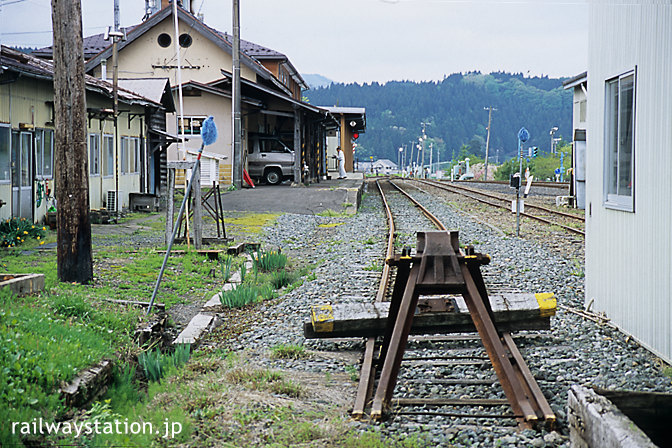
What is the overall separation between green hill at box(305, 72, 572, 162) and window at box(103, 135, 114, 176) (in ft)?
466

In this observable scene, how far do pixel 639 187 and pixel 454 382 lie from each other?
2.56 meters

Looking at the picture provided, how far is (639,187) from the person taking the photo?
629 cm

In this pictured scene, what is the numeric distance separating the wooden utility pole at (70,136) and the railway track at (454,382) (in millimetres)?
4459

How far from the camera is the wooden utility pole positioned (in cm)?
850

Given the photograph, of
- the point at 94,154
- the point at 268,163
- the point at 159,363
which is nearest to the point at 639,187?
the point at 159,363

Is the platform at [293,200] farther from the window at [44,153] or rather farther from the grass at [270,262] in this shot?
the grass at [270,262]

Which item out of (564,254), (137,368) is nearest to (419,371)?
(137,368)

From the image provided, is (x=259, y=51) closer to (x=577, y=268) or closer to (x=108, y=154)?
(x=108, y=154)

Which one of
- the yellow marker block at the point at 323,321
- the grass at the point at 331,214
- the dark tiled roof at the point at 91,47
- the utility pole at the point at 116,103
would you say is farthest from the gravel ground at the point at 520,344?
the dark tiled roof at the point at 91,47

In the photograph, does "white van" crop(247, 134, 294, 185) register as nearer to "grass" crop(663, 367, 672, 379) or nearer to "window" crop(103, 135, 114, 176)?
"window" crop(103, 135, 114, 176)

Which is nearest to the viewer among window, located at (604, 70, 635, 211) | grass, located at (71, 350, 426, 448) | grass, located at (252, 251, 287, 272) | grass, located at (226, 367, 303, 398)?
grass, located at (71, 350, 426, 448)

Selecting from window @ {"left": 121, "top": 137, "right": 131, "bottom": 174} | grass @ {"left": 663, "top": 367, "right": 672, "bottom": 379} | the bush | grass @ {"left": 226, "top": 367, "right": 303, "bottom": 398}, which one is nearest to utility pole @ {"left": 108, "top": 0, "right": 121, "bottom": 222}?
window @ {"left": 121, "top": 137, "right": 131, "bottom": 174}

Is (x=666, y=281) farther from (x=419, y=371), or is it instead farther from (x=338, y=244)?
(x=338, y=244)

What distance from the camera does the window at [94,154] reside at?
18797 mm
